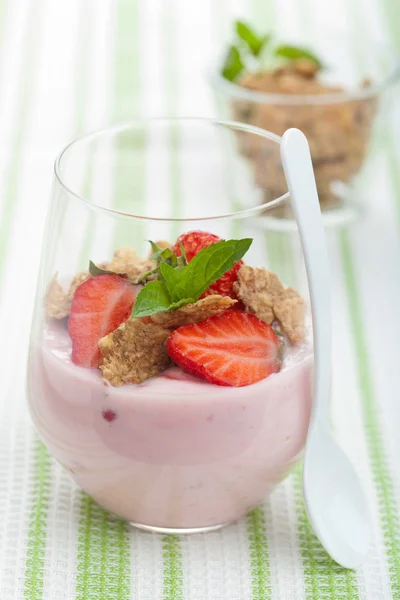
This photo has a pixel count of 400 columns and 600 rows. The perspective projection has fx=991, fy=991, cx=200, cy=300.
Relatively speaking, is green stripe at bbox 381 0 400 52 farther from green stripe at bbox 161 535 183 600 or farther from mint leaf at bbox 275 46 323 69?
green stripe at bbox 161 535 183 600

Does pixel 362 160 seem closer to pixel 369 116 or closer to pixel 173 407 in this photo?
pixel 369 116

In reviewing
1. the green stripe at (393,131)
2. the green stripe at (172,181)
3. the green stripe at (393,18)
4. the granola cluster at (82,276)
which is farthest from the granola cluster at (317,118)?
the granola cluster at (82,276)

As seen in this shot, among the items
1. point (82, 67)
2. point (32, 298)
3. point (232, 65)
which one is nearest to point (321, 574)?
point (32, 298)

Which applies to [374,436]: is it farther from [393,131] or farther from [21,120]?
[21,120]

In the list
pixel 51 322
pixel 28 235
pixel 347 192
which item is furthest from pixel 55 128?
pixel 51 322

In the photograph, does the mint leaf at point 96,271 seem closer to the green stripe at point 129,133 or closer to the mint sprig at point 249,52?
the green stripe at point 129,133
